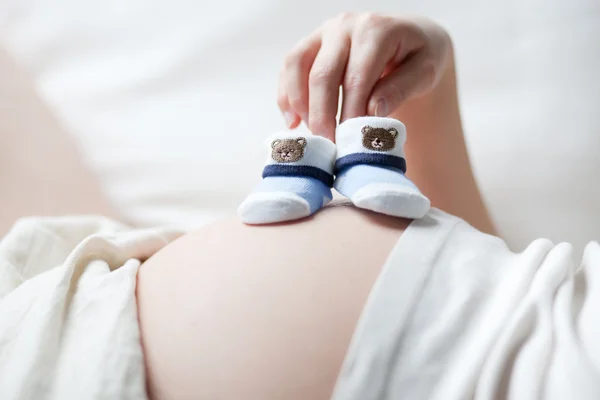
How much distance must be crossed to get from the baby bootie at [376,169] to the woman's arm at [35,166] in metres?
0.79

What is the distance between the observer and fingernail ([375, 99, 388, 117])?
56 centimetres

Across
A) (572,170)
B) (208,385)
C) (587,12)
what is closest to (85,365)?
(208,385)

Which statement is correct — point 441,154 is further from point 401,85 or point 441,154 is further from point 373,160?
point 373,160

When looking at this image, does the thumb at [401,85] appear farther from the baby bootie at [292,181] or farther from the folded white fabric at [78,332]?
the folded white fabric at [78,332]

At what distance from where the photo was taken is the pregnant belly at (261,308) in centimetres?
34

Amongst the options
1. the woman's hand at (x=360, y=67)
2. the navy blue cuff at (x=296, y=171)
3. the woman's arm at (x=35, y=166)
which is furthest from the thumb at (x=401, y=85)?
the woman's arm at (x=35, y=166)

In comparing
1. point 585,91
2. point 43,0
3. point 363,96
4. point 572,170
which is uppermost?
point 43,0

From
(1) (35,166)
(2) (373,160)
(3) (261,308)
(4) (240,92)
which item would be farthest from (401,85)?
(1) (35,166)

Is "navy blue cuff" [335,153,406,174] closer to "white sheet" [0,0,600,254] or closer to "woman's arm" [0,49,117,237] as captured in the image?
"white sheet" [0,0,600,254]

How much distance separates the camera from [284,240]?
41 centimetres

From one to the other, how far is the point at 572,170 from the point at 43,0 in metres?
1.05

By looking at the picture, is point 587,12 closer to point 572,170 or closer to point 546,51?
point 546,51

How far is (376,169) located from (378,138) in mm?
31

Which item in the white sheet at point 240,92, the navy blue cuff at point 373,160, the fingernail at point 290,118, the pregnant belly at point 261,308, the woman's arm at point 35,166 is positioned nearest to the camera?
the pregnant belly at point 261,308
